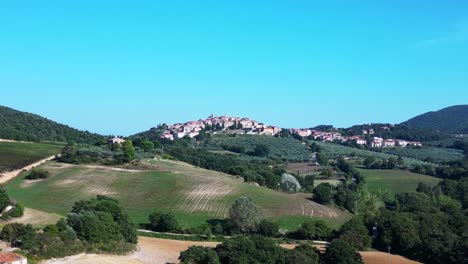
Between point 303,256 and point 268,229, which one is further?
point 268,229

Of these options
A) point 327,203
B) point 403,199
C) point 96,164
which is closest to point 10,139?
point 96,164

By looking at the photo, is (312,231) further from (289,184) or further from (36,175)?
(36,175)

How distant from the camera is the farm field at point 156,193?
64.8 metres

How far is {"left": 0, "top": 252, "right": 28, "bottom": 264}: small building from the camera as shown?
1362 inches

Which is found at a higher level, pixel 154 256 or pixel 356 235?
pixel 356 235

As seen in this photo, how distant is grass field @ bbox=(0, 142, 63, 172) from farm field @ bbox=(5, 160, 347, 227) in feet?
14.6

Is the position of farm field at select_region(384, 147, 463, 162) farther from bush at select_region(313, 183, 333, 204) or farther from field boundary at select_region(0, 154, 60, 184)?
field boundary at select_region(0, 154, 60, 184)

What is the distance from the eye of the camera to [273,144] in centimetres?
16275

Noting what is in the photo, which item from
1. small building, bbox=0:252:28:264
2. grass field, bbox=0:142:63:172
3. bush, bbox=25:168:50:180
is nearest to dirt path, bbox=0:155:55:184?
grass field, bbox=0:142:63:172

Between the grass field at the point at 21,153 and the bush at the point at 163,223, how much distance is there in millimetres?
32082

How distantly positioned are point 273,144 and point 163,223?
107137 millimetres

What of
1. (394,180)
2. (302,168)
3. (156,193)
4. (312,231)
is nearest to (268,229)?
(312,231)

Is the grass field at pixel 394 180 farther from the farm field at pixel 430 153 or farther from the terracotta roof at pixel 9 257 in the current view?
the terracotta roof at pixel 9 257

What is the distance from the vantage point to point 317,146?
161375mm
